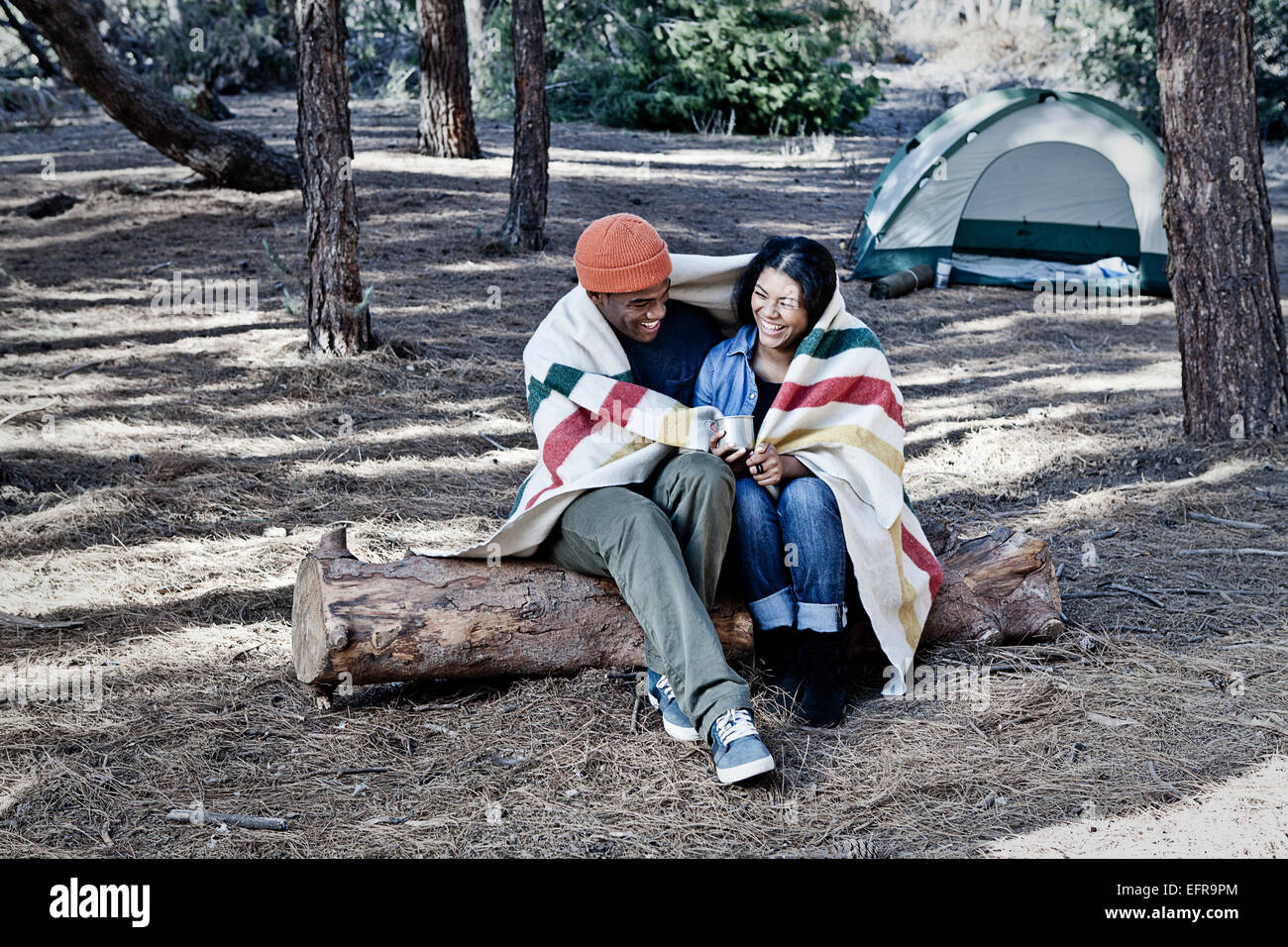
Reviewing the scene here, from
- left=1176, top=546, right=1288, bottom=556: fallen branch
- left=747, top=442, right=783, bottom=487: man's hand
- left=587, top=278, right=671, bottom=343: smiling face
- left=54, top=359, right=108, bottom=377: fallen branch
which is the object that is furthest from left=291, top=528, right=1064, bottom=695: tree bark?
left=54, top=359, right=108, bottom=377: fallen branch

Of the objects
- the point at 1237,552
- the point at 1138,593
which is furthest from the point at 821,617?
the point at 1237,552

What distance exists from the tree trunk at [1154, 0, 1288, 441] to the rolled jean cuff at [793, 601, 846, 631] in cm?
305

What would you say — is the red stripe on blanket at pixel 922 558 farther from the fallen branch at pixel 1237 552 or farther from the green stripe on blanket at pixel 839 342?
the fallen branch at pixel 1237 552

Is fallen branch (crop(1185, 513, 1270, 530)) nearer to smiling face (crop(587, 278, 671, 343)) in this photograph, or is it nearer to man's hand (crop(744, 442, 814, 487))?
man's hand (crop(744, 442, 814, 487))

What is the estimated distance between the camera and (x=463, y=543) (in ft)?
15.1

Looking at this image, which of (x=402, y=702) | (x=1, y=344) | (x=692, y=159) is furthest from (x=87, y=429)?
(x=692, y=159)

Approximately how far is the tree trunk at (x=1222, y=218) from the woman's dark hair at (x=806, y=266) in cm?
275

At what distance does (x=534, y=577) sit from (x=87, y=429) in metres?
3.62

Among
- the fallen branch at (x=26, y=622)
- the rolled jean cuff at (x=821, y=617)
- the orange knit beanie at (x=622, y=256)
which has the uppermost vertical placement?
the orange knit beanie at (x=622, y=256)

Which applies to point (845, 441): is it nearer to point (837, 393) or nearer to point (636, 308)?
point (837, 393)

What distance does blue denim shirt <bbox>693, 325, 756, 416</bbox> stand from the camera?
135 inches

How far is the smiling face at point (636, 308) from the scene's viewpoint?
3.33 meters

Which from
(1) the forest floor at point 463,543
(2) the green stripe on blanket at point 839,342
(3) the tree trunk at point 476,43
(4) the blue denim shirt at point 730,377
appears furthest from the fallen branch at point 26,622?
(3) the tree trunk at point 476,43

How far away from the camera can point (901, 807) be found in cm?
281
